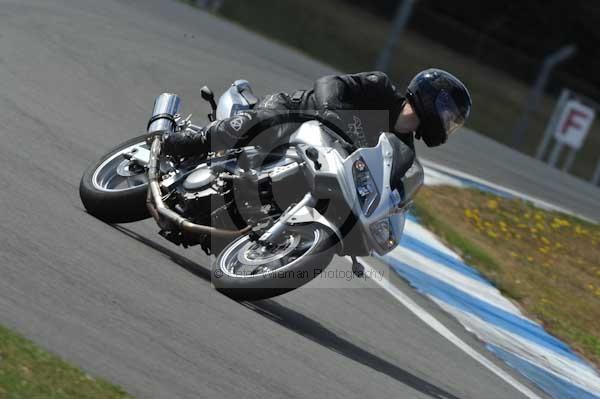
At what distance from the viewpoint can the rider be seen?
24.0 ft

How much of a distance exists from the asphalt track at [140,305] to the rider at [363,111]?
0.92 metres

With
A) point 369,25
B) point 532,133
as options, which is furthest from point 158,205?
point 369,25

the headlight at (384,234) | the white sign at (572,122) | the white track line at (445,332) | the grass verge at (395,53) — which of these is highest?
the headlight at (384,234)

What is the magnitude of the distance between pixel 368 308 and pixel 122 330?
315cm

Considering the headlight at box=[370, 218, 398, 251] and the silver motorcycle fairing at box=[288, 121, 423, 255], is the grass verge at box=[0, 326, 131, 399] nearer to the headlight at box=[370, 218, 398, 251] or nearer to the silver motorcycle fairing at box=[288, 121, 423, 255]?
the silver motorcycle fairing at box=[288, 121, 423, 255]

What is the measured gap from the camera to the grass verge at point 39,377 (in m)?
4.73

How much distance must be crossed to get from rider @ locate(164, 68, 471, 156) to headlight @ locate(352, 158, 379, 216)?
0.37 meters

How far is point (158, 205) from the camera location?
748 centimetres

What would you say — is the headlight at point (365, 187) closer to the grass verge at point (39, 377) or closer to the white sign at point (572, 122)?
the grass verge at point (39, 377)

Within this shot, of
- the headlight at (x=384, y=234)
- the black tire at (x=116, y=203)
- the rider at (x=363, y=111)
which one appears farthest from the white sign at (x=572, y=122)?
the headlight at (x=384, y=234)

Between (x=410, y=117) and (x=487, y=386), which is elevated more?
(x=410, y=117)

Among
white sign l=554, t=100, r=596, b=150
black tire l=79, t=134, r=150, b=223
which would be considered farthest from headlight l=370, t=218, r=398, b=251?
white sign l=554, t=100, r=596, b=150

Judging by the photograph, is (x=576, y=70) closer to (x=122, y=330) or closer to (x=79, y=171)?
(x=79, y=171)

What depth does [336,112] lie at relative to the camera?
7.41m
